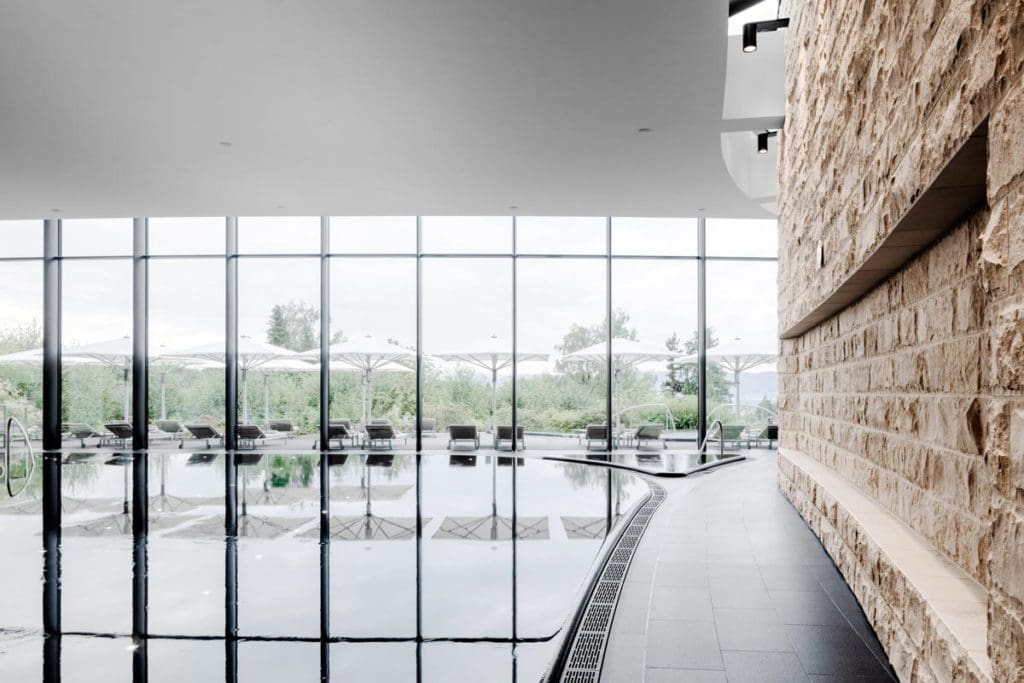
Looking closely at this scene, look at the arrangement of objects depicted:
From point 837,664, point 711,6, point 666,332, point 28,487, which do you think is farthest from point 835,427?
point 28,487

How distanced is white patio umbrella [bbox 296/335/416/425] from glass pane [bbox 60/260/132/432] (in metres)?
3.66

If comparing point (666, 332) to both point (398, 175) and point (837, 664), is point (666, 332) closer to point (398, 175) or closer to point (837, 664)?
point (398, 175)

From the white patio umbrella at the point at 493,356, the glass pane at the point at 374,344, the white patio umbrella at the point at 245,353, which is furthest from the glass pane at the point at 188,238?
the white patio umbrella at the point at 493,356

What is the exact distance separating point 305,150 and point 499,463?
560 cm

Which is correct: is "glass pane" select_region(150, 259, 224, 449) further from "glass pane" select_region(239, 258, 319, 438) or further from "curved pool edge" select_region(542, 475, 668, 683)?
"curved pool edge" select_region(542, 475, 668, 683)

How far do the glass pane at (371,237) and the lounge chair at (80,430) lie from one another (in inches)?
230

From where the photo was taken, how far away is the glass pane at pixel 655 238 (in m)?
12.2

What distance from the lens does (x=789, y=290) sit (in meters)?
5.74

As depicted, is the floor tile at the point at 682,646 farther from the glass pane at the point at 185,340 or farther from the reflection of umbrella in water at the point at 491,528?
the glass pane at the point at 185,340

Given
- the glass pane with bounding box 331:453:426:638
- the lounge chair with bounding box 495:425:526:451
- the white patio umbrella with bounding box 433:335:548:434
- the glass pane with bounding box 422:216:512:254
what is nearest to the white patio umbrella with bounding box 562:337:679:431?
the white patio umbrella with bounding box 433:335:548:434

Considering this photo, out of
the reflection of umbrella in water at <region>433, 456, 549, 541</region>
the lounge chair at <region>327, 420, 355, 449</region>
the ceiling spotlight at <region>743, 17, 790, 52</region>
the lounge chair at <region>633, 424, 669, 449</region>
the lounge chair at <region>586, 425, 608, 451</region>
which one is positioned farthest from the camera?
the lounge chair at <region>327, 420, 355, 449</region>

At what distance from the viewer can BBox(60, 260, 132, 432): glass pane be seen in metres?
12.5

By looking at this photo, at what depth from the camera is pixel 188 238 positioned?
1246 cm

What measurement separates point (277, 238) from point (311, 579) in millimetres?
9182
